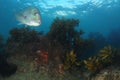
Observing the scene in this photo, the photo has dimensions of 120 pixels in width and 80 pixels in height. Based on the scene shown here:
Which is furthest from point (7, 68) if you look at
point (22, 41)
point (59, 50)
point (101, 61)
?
point (101, 61)

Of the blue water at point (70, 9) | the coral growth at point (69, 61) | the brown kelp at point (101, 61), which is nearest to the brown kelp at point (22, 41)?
the coral growth at point (69, 61)

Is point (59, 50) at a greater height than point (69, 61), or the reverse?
point (59, 50)

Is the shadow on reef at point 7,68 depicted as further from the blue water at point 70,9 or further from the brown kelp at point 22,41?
the blue water at point 70,9

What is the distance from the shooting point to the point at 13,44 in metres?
10.9

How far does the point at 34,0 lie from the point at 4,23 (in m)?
17.5

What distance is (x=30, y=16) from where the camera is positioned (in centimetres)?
544

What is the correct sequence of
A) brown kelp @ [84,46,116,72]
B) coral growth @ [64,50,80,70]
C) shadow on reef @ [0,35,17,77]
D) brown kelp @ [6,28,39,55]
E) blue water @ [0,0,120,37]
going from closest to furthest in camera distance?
brown kelp @ [84,46,116,72] < coral growth @ [64,50,80,70] < shadow on reef @ [0,35,17,77] < brown kelp @ [6,28,39,55] < blue water @ [0,0,120,37]

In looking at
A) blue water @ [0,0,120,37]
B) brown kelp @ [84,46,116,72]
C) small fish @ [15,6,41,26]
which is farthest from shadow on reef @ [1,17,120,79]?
blue water @ [0,0,120,37]

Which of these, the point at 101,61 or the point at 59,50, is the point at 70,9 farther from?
the point at 101,61

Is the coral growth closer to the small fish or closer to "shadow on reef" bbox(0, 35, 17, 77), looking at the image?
"shadow on reef" bbox(0, 35, 17, 77)

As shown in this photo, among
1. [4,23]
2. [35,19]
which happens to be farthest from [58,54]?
[4,23]

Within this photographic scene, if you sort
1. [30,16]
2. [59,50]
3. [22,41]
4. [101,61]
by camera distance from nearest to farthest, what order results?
[30,16] < [101,61] < [59,50] < [22,41]

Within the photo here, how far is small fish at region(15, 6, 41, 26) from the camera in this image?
5.32 m

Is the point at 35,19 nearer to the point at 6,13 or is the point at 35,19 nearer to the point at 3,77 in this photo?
the point at 3,77
